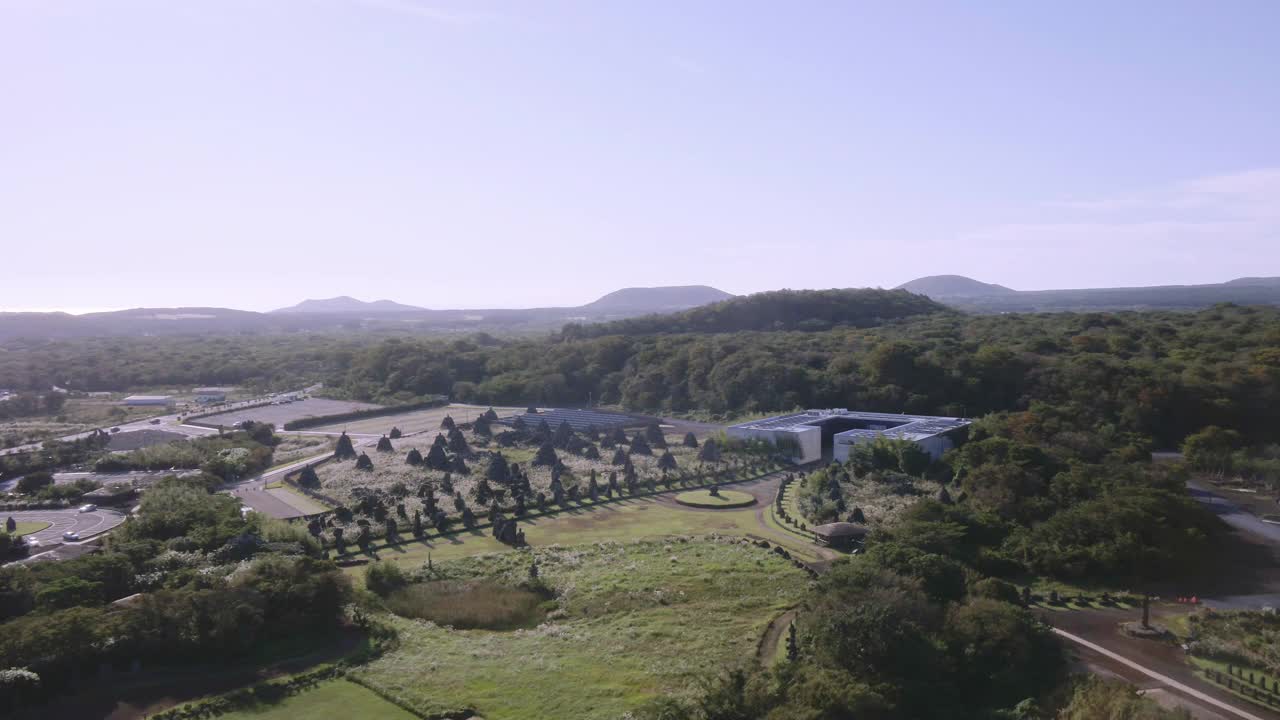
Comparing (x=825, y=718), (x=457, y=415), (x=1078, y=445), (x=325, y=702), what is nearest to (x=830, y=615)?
(x=825, y=718)

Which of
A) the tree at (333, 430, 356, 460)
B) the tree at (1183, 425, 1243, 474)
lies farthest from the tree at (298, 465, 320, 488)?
the tree at (1183, 425, 1243, 474)

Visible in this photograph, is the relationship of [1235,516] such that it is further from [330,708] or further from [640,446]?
[330,708]

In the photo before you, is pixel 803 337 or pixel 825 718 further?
pixel 803 337

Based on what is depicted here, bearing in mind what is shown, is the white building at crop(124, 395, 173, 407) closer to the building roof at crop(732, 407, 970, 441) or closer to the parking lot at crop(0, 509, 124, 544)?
the parking lot at crop(0, 509, 124, 544)

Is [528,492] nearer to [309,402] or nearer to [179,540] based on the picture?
[179,540]

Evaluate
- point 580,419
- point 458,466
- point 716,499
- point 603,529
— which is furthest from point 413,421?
point 603,529
